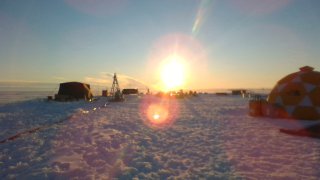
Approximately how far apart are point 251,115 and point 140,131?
348 inches

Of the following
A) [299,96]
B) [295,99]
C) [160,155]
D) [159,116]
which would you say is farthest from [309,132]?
[159,116]

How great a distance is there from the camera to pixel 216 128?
12844 millimetres

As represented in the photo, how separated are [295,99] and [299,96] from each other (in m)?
0.29

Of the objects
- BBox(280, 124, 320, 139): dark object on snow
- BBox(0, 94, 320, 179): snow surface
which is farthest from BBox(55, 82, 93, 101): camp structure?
BBox(280, 124, 320, 139): dark object on snow

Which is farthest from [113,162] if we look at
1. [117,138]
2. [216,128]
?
[216,128]

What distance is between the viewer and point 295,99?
55.2ft

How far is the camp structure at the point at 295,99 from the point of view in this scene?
16.2 m

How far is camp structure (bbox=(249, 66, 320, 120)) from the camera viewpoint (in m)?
16.2

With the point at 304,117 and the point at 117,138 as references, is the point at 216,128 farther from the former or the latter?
the point at 304,117

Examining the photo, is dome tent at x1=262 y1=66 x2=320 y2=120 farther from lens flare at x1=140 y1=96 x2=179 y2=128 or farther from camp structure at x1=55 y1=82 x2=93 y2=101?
camp structure at x1=55 y1=82 x2=93 y2=101

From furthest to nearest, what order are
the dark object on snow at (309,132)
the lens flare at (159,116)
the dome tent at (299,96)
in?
1. the dome tent at (299,96)
2. the lens flare at (159,116)
3. the dark object on snow at (309,132)

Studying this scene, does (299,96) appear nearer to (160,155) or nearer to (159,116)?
(159,116)

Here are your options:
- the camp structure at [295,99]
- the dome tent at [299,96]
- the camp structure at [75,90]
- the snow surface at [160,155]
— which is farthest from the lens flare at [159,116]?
the camp structure at [75,90]

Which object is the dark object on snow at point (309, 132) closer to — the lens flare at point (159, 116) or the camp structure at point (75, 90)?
the lens flare at point (159, 116)
